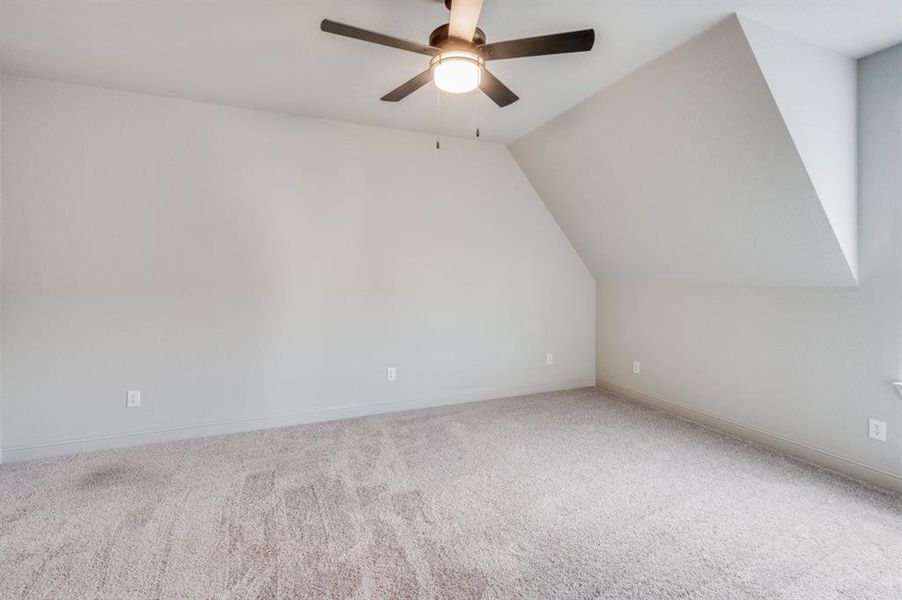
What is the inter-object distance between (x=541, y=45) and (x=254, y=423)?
3157 millimetres

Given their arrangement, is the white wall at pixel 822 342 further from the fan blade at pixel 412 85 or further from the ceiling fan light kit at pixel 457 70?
the fan blade at pixel 412 85

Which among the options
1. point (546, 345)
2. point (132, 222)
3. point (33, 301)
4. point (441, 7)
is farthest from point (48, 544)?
point (546, 345)

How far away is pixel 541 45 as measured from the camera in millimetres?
1690

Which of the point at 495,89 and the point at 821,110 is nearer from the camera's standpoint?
the point at 495,89

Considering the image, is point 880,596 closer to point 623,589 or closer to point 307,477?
point 623,589

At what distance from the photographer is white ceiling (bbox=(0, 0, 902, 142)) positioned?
76.6 inches

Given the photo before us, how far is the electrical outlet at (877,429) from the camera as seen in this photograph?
238 cm

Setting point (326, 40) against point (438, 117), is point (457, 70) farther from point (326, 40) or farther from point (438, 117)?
point (438, 117)

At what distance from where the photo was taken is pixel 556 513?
84.4 inches

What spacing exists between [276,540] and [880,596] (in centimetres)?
247

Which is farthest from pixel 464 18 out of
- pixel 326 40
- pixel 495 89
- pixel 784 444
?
pixel 784 444

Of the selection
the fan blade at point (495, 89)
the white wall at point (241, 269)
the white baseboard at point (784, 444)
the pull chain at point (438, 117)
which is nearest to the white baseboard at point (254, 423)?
the white wall at point (241, 269)

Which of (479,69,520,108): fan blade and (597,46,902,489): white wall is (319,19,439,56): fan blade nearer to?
(479,69,520,108): fan blade

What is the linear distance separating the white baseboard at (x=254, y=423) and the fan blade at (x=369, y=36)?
2.74 meters
